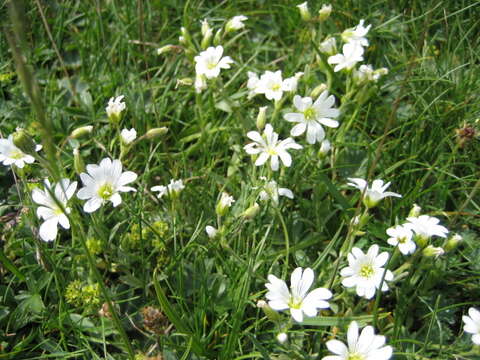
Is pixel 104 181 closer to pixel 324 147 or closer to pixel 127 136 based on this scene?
pixel 127 136

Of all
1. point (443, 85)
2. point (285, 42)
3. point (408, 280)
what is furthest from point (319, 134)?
point (285, 42)

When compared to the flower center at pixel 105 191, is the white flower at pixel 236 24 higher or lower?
higher

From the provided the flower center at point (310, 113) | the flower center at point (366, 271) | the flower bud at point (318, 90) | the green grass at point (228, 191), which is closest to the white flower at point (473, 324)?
the green grass at point (228, 191)

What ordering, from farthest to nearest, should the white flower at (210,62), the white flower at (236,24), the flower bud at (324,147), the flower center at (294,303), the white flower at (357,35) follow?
the white flower at (236,24), the white flower at (357,35), the white flower at (210,62), the flower bud at (324,147), the flower center at (294,303)

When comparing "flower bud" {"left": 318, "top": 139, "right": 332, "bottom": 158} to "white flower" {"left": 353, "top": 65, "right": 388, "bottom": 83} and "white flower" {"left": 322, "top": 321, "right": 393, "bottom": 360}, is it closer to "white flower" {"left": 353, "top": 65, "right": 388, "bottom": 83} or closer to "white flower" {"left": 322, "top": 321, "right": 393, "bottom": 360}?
"white flower" {"left": 353, "top": 65, "right": 388, "bottom": 83}

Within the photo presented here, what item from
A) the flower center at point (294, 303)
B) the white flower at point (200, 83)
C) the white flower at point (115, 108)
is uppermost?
the white flower at point (115, 108)

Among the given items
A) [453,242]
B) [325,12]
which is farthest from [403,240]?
[325,12]

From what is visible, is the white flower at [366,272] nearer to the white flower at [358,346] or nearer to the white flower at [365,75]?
the white flower at [358,346]
